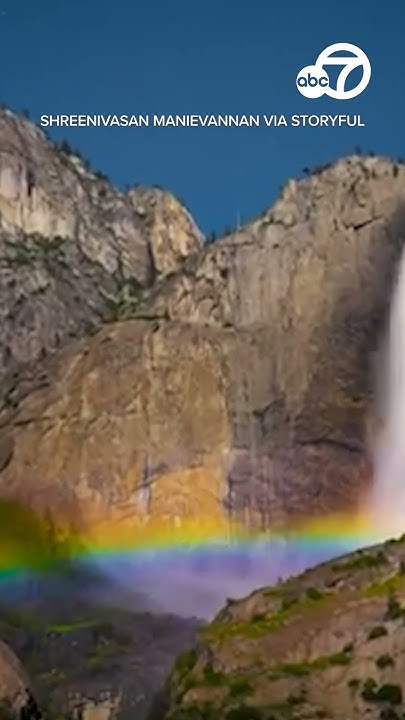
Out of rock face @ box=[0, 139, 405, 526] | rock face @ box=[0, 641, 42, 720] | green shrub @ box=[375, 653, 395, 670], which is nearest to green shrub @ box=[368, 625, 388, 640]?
green shrub @ box=[375, 653, 395, 670]

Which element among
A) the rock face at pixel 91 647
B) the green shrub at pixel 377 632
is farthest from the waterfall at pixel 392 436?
the green shrub at pixel 377 632

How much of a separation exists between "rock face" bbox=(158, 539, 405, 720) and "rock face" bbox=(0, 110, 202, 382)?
141ft

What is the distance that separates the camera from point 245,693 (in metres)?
37.2

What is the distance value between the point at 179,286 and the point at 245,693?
149ft

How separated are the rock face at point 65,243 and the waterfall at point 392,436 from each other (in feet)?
46.0

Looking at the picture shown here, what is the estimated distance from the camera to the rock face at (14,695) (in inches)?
1294

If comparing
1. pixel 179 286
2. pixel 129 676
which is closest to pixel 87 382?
pixel 179 286

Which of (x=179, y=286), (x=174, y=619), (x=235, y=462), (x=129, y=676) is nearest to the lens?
(x=129, y=676)

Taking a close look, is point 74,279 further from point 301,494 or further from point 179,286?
point 301,494

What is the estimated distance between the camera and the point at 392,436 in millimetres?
73625

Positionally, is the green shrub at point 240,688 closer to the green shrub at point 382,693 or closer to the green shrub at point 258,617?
the green shrub at point 382,693

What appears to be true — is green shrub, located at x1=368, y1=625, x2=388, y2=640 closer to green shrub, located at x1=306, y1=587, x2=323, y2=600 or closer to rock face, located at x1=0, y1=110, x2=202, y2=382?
green shrub, located at x1=306, y1=587, x2=323, y2=600

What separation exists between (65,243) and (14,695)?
190 ft

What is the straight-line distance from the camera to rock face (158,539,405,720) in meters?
36.3
